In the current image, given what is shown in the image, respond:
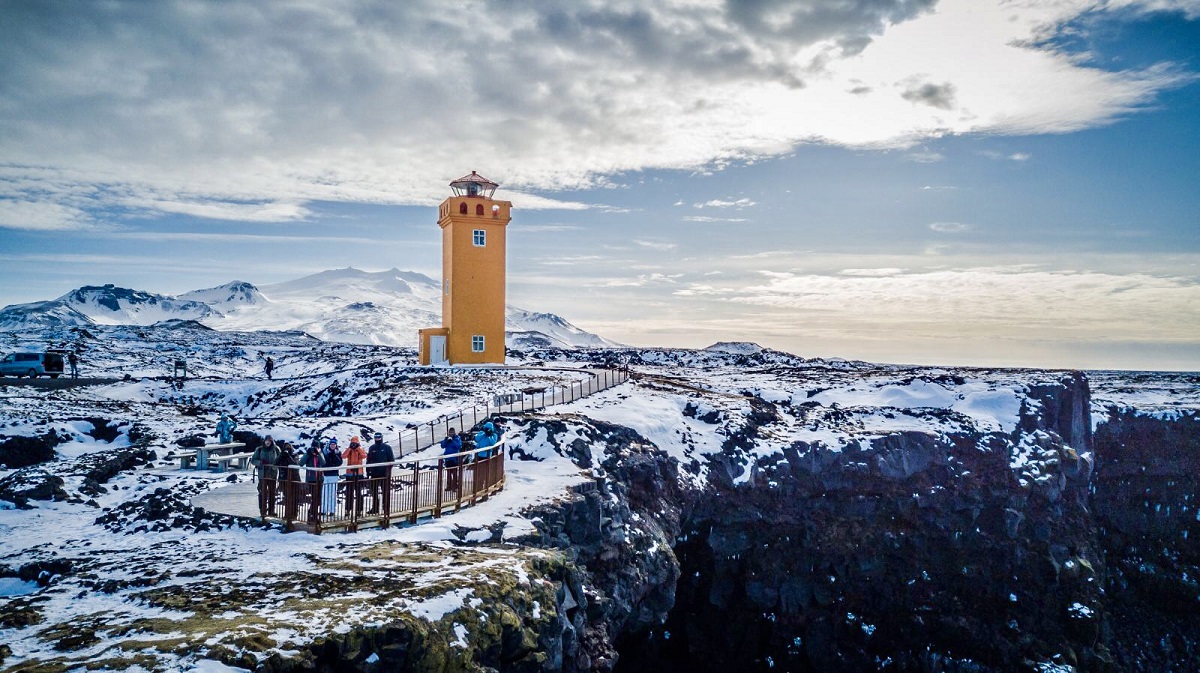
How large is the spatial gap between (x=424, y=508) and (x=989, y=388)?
3310cm

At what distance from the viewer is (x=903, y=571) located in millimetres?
27891

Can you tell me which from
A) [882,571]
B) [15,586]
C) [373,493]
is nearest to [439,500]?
[373,493]

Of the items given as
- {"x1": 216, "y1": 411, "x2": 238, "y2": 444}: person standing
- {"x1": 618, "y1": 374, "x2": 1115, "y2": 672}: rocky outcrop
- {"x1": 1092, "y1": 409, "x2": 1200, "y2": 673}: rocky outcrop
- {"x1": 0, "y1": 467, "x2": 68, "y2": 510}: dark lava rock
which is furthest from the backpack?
{"x1": 1092, "y1": 409, "x2": 1200, "y2": 673}: rocky outcrop

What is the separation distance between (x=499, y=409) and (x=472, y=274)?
17978 millimetres

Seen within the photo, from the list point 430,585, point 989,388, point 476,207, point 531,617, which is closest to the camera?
point 430,585

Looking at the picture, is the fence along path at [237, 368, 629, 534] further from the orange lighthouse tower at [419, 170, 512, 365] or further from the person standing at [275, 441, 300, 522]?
the orange lighthouse tower at [419, 170, 512, 365]

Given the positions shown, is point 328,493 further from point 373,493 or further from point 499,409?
point 499,409

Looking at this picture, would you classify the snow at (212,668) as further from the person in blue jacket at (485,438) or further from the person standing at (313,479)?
the person in blue jacket at (485,438)

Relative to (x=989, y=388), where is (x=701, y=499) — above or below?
below

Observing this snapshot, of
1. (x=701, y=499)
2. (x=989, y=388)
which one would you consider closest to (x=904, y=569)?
(x=701, y=499)

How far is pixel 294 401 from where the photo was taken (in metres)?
40.7

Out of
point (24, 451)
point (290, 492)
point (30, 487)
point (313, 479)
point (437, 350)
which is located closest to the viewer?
point (290, 492)

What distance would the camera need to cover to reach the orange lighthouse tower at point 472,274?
4372 cm

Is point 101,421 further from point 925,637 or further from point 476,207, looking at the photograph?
point 925,637
